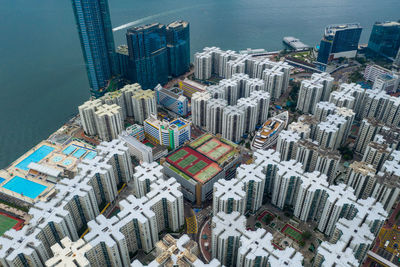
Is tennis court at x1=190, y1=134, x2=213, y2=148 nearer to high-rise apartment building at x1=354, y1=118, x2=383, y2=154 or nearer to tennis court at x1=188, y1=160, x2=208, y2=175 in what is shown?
tennis court at x1=188, y1=160, x2=208, y2=175

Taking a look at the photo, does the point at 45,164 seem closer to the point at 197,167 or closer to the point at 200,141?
the point at 197,167

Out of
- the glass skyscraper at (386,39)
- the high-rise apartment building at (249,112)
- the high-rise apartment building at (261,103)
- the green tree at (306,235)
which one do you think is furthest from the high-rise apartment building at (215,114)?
the glass skyscraper at (386,39)

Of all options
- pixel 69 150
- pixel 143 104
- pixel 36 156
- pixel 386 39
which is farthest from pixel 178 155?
pixel 386 39

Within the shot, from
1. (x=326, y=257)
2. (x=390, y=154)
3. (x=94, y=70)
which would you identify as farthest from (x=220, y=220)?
(x=94, y=70)

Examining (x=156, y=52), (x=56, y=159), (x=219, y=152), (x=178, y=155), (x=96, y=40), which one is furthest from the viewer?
(x=156, y=52)

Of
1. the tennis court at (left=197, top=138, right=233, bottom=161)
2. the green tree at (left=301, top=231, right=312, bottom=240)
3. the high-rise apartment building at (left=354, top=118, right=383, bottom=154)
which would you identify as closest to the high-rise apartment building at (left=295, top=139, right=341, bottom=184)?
the high-rise apartment building at (left=354, top=118, right=383, bottom=154)

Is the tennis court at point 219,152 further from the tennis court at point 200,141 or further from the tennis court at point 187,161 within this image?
the tennis court at point 200,141
